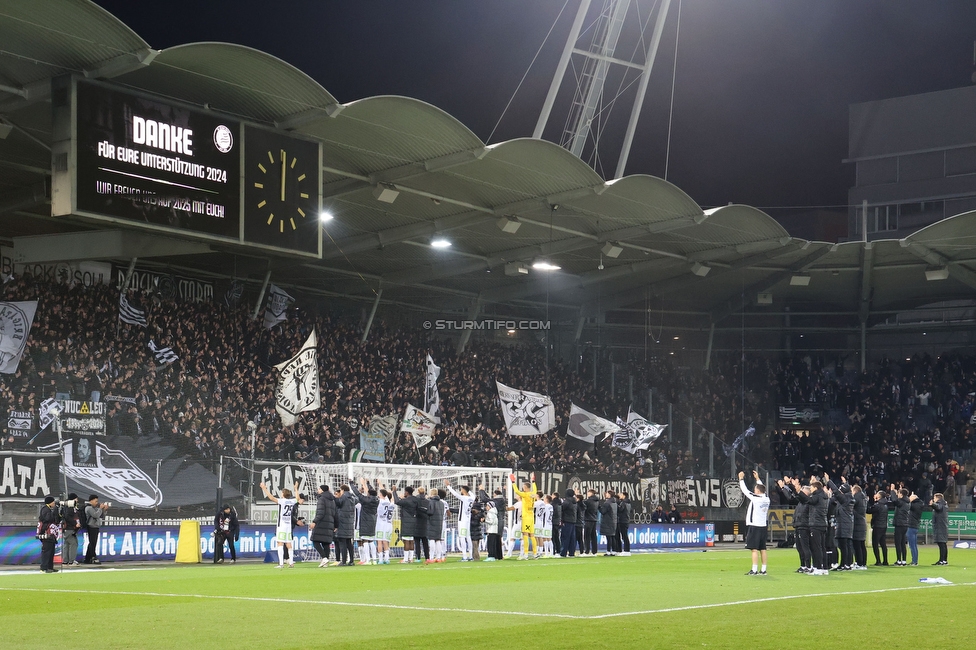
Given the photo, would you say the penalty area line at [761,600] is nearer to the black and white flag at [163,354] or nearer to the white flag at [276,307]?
the black and white flag at [163,354]

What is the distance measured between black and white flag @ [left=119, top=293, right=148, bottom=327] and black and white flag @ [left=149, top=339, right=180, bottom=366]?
0.69 metres

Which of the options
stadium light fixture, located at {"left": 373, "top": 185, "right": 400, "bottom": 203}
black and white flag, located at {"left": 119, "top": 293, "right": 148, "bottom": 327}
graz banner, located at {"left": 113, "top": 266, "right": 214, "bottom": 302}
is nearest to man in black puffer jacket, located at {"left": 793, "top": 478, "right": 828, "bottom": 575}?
stadium light fixture, located at {"left": 373, "top": 185, "right": 400, "bottom": 203}


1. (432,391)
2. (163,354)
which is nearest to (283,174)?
(163,354)

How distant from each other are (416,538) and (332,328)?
43.7 feet

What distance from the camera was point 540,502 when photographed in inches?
1179

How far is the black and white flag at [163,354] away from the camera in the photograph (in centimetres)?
3209

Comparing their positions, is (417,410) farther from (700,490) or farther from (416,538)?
(416,538)

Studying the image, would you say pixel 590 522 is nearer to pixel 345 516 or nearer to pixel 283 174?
pixel 345 516

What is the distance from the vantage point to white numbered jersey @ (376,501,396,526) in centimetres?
2589

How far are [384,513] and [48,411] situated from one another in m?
8.65

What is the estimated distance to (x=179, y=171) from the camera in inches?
895

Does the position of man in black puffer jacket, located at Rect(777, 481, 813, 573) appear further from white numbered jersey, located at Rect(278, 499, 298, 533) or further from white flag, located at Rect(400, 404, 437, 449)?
white flag, located at Rect(400, 404, 437, 449)

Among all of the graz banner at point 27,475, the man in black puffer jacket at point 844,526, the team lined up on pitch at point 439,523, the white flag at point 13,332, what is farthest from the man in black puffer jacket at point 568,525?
the white flag at point 13,332

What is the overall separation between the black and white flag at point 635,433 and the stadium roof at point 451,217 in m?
3.85
